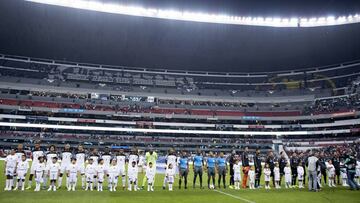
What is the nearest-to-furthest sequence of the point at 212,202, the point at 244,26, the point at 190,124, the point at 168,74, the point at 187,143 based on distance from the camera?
1. the point at 212,202
2. the point at 244,26
3. the point at 187,143
4. the point at 190,124
5. the point at 168,74

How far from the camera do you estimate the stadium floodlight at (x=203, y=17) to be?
41.8 meters

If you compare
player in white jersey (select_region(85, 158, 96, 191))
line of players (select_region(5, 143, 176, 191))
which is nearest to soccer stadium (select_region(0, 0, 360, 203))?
line of players (select_region(5, 143, 176, 191))

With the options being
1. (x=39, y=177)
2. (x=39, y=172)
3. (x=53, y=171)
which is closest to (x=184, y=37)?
(x=53, y=171)

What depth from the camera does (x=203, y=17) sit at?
46.2 meters

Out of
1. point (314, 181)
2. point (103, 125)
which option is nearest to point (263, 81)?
point (103, 125)

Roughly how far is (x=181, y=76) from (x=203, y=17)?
2588 centimetres

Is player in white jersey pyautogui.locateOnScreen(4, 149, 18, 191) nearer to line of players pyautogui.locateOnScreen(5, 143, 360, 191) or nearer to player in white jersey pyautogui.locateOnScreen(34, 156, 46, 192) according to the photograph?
line of players pyautogui.locateOnScreen(5, 143, 360, 191)

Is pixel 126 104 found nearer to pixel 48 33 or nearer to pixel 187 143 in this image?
pixel 187 143

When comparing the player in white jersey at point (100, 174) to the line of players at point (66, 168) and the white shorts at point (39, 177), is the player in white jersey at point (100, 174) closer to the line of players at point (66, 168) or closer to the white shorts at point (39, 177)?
the line of players at point (66, 168)

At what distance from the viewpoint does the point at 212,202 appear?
1251 cm

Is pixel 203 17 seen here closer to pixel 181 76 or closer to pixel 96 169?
pixel 181 76

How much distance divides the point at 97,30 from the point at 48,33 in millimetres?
8408

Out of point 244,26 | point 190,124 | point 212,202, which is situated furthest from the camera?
point 190,124

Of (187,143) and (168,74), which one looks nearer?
(187,143)
